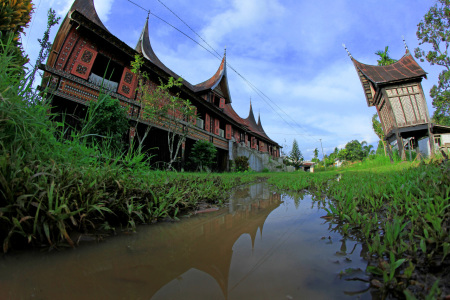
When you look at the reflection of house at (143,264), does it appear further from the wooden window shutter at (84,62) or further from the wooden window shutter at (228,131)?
the wooden window shutter at (228,131)

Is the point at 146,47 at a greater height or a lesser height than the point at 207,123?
greater

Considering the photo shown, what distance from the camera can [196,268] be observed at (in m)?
0.89

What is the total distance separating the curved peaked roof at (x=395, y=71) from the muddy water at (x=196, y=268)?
42.5 ft

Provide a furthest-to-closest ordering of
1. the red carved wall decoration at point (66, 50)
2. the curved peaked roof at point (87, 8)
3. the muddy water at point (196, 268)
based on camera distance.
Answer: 1. the curved peaked roof at point (87, 8)
2. the red carved wall decoration at point (66, 50)
3. the muddy water at point (196, 268)


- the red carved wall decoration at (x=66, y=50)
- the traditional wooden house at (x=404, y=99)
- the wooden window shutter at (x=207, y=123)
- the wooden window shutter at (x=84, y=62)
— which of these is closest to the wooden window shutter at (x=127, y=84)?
the wooden window shutter at (x=84, y=62)

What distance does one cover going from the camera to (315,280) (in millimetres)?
766

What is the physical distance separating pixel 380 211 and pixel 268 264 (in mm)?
1278

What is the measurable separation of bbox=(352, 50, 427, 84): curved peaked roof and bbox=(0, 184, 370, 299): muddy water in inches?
510

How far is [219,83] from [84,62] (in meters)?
10.2

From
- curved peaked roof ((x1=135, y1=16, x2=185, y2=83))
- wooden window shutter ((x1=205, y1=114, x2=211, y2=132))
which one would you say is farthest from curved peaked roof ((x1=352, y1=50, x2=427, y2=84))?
curved peaked roof ((x1=135, y1=16, x2=185, y2=83))

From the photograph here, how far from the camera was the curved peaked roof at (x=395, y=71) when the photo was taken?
10451 millimetres

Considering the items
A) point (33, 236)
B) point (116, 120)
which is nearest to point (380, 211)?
point (33, 236)

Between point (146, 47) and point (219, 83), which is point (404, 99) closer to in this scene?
point (219, 83)

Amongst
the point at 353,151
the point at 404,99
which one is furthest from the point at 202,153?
the point at 353,151
